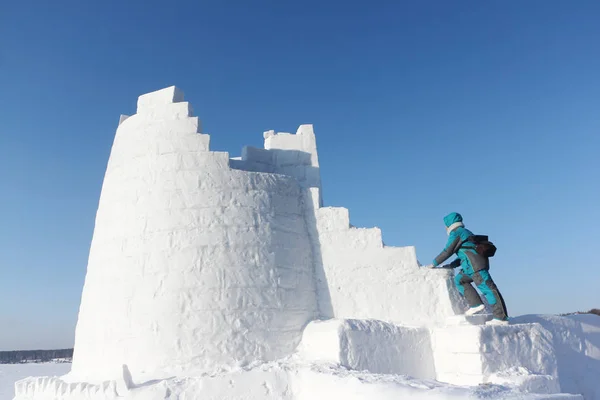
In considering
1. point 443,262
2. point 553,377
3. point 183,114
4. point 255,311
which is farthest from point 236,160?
point 553,377

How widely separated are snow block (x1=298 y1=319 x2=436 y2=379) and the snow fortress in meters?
0.02

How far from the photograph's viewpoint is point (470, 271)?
7227 millimetres

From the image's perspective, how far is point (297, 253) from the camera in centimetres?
784

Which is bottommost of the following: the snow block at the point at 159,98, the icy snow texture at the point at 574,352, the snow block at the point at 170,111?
the icy snow texture at the point at 574,352

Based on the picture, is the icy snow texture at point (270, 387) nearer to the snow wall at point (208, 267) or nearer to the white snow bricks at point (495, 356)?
the snow wall at point (208, 267)

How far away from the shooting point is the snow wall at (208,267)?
268 inches

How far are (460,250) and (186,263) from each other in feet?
14.2

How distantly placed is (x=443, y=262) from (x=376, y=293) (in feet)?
4.09

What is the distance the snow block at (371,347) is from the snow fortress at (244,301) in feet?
0.06

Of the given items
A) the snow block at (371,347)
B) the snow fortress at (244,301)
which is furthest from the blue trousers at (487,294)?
the snow block at (371,347)

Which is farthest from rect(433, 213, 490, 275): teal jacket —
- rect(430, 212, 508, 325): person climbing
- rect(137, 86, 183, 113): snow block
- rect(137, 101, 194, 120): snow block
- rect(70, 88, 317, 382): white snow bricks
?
rect(137, 86, 183, 113): snow block

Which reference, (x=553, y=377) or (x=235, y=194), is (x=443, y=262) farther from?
(x=235, y=194)

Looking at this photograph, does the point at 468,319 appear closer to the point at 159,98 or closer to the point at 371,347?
the point at 371,347

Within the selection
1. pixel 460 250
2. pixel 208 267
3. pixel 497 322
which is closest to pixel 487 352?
pixel 497 322
